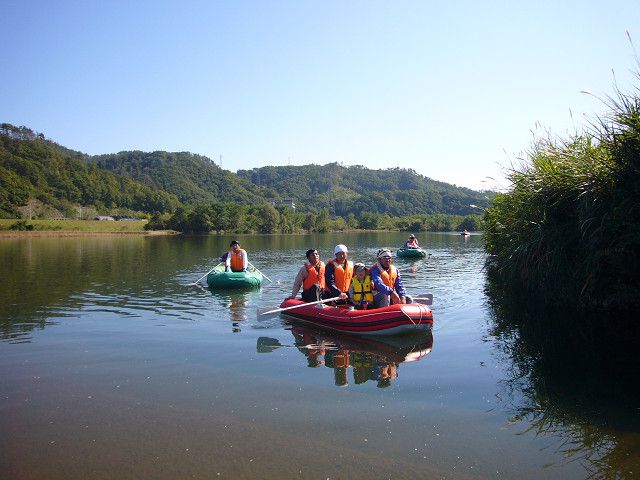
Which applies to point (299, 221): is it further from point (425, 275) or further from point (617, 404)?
point (617, 404)

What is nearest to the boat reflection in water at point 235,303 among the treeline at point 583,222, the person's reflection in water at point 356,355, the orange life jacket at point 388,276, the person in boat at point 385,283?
the person's reflection in water at point 356,355

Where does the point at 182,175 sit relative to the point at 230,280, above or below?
above

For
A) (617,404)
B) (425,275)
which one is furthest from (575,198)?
(425,275)

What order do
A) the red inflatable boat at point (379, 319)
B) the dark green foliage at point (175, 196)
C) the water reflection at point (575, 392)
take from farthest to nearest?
the dark green foliage at point (175, 196) < the red inflatable boat at point (379, 319) < the water reflection at point (575, 392)

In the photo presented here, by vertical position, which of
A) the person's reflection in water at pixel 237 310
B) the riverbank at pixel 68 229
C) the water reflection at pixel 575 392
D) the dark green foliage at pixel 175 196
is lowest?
the water reflection at pixel 575 392

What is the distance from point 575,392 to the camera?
6801mm

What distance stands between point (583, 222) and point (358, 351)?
17.8ft

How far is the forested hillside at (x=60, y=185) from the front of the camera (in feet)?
305

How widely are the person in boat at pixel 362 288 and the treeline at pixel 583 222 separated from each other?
418 centimetres

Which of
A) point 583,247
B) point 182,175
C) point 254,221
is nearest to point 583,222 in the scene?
point 583,247

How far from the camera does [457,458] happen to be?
4957 mm

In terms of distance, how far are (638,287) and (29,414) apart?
10.8 meters

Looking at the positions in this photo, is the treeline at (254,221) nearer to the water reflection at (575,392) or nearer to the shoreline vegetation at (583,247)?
the shoreline vegetation at (583,247)

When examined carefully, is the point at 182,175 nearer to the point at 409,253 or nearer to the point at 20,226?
the point at 20,226
